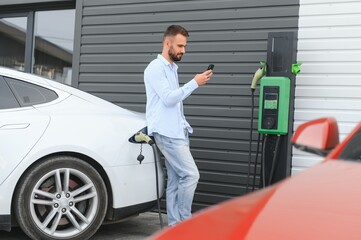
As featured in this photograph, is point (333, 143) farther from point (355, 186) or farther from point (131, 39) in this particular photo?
point (131, 39)

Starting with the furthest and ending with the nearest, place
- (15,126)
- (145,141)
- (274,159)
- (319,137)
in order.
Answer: (274,159)
(145,141)
(15,126)
(319,137)

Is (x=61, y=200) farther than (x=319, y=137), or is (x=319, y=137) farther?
(x=61, y=200)

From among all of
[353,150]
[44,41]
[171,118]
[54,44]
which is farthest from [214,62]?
[353,150]

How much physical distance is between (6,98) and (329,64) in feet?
10.9

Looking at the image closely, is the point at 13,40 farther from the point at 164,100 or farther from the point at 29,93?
the point at 164,100

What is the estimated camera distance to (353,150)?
7.83ft

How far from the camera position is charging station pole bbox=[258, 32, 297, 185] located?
4.79m

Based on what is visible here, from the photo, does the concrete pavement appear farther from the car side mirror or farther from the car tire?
the car side mirror

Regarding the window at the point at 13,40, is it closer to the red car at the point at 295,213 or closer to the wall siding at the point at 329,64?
the wall siding at the point at 329,64

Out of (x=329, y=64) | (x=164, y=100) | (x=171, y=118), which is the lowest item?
A: (x=171, y=118)

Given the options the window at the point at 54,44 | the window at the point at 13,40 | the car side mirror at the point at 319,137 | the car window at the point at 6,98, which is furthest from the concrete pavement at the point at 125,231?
the window at the point at 13,40

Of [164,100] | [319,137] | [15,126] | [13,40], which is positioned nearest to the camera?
[319,137]

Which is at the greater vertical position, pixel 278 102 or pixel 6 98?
pixel 278 102

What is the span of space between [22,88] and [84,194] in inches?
43.4
